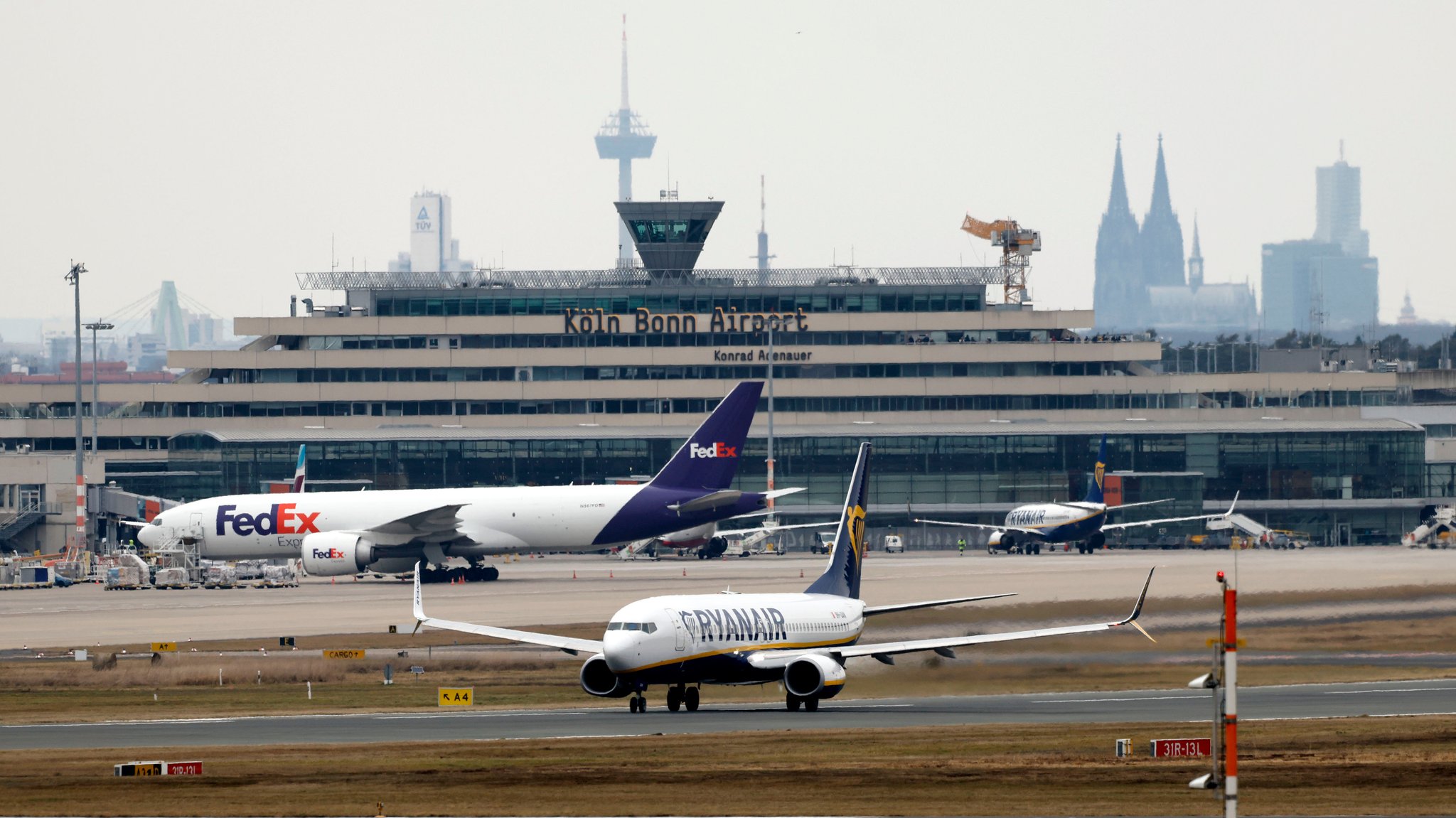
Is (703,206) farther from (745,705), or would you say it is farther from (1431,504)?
(745,705)

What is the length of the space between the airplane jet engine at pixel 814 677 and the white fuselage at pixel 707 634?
614mm

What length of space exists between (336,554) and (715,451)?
18.2 metres

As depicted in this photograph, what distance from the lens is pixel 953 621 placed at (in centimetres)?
5816

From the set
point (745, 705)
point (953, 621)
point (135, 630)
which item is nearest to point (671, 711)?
point (745, 705)

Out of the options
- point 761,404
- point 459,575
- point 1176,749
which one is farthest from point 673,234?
point 1176,749

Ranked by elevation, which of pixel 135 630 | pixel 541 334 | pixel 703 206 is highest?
pixel 703 206

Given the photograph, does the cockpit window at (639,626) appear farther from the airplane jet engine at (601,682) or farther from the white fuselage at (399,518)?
the white fuselage at (399,518)

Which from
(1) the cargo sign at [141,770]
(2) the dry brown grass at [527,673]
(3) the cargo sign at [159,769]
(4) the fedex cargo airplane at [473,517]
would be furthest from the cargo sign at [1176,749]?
(4) the fedex cargo airplane at [473,517]

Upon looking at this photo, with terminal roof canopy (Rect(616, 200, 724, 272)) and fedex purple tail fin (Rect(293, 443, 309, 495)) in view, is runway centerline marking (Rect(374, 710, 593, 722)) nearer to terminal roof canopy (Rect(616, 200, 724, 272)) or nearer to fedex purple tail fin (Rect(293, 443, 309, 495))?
fedex purple tail fin (Rect(293, 443, 309, 495))

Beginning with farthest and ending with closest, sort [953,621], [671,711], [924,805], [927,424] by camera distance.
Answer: [927,424], [953,621], [671,711], [924,805]

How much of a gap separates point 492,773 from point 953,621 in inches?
1087

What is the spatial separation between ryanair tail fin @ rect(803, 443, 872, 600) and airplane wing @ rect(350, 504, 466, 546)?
137ft

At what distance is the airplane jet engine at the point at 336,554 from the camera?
89250 mm

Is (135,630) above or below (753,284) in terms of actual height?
below
